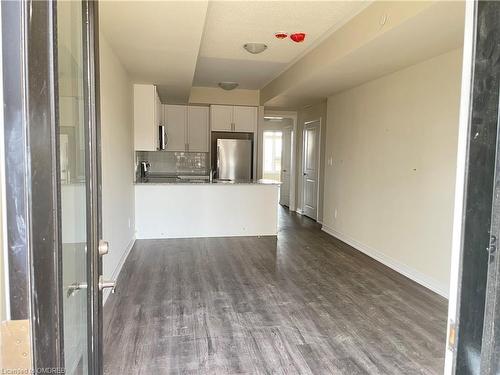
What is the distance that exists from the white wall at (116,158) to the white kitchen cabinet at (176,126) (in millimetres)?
2174

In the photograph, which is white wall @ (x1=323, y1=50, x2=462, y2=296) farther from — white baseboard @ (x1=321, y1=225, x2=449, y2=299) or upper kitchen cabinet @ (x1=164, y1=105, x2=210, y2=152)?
upper kitchen cabinet @ (x1=164, y1=105, x2=210, y2=152)

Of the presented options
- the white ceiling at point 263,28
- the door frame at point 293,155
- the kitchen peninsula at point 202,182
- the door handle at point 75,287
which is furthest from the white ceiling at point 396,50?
the door handle at point 75,287

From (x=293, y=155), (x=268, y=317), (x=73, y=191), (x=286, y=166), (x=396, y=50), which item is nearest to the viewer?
(x=73, y=191)

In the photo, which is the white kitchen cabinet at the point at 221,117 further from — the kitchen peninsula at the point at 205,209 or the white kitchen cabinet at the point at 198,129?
the kitchen peninsula at the point at 205,209

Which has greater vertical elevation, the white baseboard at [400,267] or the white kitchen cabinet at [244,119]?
the white kitchen cabinet at [244,119]

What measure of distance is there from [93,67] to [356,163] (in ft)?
14.8

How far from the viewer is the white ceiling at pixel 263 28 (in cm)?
297

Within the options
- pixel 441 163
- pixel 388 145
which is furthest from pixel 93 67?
pixel 388 145

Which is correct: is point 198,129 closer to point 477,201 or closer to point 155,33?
point 155,33

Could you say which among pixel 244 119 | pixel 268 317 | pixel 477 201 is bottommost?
pixel 268 317

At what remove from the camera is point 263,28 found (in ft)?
11.4

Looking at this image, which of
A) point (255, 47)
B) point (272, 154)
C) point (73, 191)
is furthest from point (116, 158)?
point (272, 154)

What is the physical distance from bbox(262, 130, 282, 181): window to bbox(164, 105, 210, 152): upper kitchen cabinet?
460 centimetres

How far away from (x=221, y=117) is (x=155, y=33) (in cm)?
409
